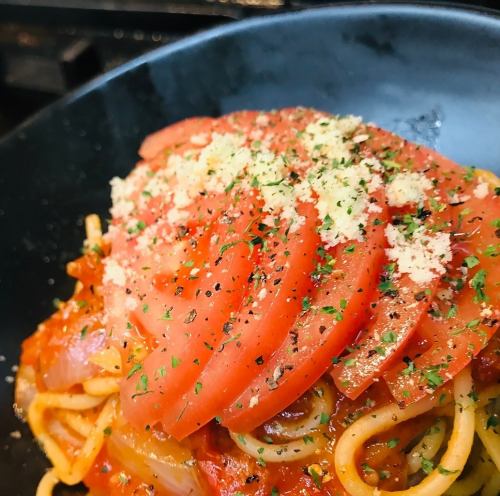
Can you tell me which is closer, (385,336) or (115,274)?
(385,336)

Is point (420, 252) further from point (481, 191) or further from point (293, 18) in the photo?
point (293, 18)

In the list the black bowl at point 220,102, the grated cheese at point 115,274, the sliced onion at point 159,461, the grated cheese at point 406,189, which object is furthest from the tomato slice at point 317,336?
the black bowl at point 220,102

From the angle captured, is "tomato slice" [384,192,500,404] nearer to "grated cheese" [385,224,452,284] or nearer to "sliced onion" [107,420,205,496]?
"grated cheese" [385,224,452,284]

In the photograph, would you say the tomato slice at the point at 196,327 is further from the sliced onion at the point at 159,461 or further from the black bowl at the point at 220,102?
the black bowl at the point at 220,102

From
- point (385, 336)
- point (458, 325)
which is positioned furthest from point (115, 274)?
point (458, 325)

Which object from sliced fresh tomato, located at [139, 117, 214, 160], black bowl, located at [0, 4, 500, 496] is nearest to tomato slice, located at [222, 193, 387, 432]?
black bowl, located at [0, 4, 500, 496]

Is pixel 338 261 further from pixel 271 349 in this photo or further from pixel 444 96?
pixel 444 96

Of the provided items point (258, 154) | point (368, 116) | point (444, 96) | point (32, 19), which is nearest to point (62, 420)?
point (258, 154)
